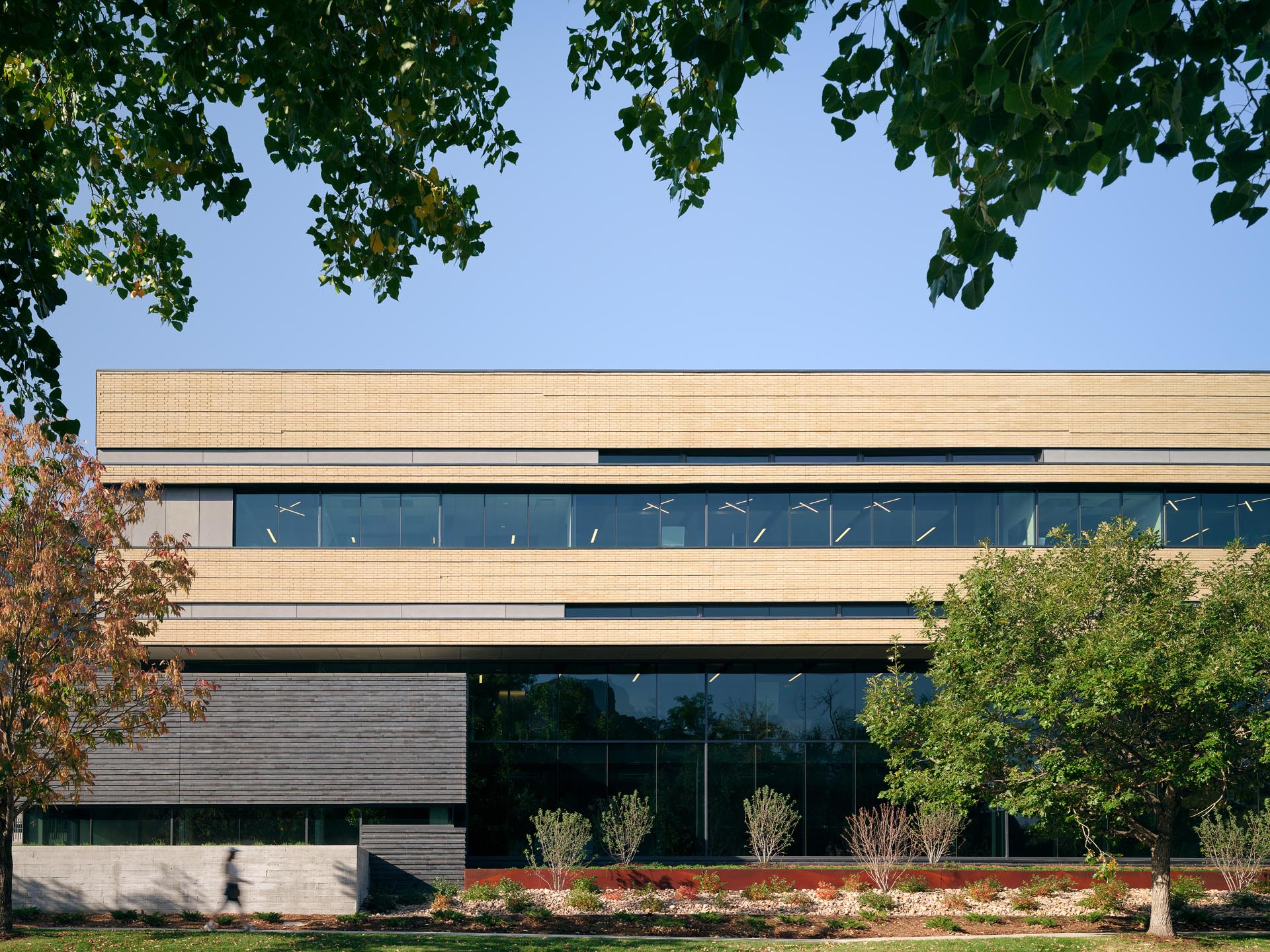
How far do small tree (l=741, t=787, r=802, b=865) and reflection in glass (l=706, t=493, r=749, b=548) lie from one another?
6.12 metres

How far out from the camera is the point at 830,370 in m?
29.6

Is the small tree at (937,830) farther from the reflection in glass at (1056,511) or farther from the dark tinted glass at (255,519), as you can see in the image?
Result: the dark tinted glass at (255,519)

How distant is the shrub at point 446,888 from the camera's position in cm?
2547

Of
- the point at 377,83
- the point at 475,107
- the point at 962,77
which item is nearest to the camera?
Answer: the point at 962,77

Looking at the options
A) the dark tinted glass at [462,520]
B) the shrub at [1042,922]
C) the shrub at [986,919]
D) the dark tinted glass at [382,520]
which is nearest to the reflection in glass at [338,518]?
the dark tinted glass at [382,520]

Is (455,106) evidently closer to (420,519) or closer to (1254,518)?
(420,519)

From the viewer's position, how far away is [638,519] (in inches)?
1152

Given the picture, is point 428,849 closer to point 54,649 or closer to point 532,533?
point 532,533

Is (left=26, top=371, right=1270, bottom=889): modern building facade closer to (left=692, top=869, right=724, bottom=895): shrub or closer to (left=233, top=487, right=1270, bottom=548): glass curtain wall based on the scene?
(left=233, top=487, right=1270, bottom=548): glass curtain wall

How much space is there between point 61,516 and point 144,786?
30.3 ft

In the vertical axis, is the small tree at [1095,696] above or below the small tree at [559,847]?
above

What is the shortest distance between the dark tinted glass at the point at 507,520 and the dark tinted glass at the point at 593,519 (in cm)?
125

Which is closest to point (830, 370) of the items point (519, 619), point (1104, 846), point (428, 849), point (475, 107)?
point (519, 619)

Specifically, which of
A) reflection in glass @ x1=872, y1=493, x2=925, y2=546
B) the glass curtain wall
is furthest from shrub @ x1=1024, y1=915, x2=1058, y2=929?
reflection in glass @ x1=872, y1=493, x2=925, y2=546
